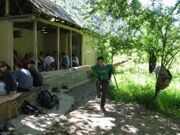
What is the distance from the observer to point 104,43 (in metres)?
17.0

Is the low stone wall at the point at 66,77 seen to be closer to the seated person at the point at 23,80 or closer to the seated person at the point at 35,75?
the seated person at the point at 35,75

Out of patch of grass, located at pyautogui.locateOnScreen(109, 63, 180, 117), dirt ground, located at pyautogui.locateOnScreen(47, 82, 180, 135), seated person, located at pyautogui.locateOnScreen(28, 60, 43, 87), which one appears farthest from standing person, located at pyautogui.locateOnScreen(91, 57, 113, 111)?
patch of grass, located at pyautogui.locateOnScreen(109, 63, 180, 117)

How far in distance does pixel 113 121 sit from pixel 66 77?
26.8 ft

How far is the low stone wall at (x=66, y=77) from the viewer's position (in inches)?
637

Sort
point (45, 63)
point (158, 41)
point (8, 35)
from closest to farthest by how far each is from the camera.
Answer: point (158, 41), point (8, 35), point (45, 63)

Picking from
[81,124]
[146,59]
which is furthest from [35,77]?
[146,59]

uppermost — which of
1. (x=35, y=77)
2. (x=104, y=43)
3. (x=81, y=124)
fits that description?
(x=104, y=43)

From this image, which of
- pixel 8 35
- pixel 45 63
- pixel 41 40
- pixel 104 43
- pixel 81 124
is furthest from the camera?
pixel 41 40

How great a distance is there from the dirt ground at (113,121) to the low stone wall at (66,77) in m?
2.73

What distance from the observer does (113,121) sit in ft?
34.2

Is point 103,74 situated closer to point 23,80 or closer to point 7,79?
point 23,80

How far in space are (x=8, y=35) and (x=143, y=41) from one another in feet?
17.3

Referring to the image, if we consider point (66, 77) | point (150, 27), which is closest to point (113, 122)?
point (150, 27)

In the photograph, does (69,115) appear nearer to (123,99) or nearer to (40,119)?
(40,119)
